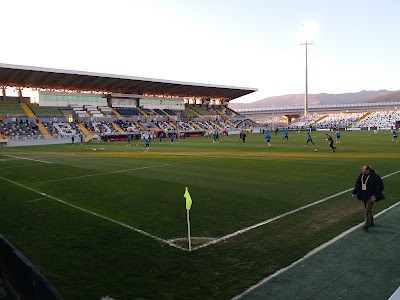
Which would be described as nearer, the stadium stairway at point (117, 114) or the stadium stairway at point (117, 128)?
the stadium stairway at point (117, 128)

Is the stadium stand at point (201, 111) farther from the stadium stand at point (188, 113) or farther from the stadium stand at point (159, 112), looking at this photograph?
the stadium stand at point (159, 112)

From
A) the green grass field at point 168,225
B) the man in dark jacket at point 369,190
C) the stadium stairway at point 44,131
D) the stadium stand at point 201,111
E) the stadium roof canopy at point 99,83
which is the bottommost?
the green grass field at point 168,225

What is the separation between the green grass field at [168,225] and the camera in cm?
611

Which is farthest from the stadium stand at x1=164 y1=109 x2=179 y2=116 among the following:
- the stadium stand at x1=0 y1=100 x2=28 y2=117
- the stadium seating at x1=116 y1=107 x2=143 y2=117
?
the stadium stand at x1=0 y1=100 x2=28 y2=117

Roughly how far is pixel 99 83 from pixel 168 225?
6494 cm

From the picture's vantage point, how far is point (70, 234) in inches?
347

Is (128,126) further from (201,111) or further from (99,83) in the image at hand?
(201,111)

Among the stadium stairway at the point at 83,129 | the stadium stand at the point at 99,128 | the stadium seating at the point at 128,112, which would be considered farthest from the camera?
the stadium seating at the point at 128,112

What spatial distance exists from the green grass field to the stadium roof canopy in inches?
1818

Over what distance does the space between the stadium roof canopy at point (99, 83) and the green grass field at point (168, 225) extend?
46.2 meters

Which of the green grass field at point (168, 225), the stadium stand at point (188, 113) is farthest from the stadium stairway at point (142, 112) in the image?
the green grass field at point (168, 225)

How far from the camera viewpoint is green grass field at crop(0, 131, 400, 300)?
6.11m

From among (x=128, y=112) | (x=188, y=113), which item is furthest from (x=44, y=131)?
(x=188, y=113)

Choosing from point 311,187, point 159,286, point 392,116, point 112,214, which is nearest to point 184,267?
point 159,286
